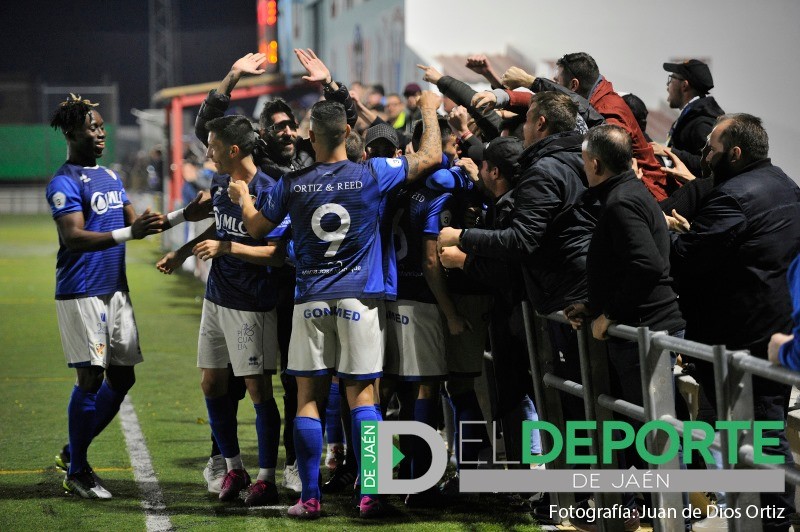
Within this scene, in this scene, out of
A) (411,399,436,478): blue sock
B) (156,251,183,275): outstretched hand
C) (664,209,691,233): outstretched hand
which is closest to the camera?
(664,209,691,233): outstretched hand

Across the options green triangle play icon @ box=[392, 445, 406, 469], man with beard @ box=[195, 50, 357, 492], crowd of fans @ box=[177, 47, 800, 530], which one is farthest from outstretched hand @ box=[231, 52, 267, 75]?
green triangle play icon @ box=[392, 445, 406, 469]

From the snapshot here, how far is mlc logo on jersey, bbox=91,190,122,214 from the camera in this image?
611 centimetres

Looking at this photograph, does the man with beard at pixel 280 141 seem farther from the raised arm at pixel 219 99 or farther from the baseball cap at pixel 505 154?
the baseball cap at pixel 505 154

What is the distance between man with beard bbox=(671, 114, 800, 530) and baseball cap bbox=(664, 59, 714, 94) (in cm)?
176

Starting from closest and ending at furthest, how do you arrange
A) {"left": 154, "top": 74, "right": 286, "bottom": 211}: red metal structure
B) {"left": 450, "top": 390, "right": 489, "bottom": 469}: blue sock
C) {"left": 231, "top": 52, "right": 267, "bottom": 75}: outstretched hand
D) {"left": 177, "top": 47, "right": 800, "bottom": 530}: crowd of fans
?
{"left": 177, "top": 47, "right": 800, "bottom": 530}: crowd of fans → {"left": 450, "top": 390, "right": 489, "bottom": 469}: blue sock → {"left": 231, "top": 52, "right": 267, "bottom": 75}: outstretched hand → {"left": 154, "top": 74, "right": 286, "bottom": 211}: red metal structure

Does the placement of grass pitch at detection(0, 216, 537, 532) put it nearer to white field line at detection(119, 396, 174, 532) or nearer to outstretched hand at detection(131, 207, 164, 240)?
white field line at detection(119, 396, 174, 532)

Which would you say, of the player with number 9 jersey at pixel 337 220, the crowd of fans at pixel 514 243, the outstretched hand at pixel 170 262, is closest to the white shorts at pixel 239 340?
the crowd of fans at pixel 514 243

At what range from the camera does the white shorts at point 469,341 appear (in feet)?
19.1

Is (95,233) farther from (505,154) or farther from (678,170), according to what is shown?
(678,170)

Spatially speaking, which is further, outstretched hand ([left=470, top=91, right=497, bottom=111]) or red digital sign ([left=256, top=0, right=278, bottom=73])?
red digital sign ([left=256, top=0, right=278, bottom=73])

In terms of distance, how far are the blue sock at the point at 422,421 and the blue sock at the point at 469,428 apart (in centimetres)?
19

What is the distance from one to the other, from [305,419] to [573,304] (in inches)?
61.5

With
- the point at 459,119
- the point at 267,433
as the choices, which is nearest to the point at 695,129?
the point at 459,119

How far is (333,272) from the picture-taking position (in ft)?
17.7
